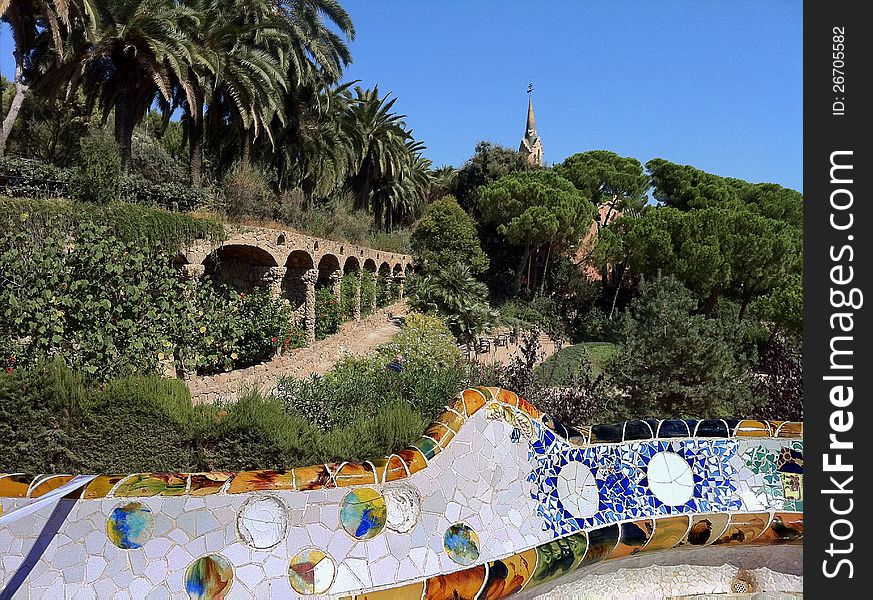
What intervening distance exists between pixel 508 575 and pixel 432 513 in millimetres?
470

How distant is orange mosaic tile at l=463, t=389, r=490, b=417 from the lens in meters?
3.04

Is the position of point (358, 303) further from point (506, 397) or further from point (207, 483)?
point (207, 483)

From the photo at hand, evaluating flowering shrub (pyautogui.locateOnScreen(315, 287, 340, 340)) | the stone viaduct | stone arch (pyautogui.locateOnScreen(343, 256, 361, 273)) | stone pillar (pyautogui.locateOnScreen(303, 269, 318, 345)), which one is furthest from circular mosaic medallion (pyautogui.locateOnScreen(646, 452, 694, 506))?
stone arch (pyautogui.locateOnScreen(343, 256, 361, 273))

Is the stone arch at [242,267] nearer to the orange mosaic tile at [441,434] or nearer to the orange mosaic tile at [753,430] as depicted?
the orange mosaic tile at [441,434]

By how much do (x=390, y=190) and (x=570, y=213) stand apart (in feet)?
36.6

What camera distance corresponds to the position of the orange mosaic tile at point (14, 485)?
7.84 ft

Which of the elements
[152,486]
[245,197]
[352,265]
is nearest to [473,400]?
[152,486]

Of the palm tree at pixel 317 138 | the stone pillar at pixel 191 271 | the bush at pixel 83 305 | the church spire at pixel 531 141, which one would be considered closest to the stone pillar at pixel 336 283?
the palm tree at pixel 317 138

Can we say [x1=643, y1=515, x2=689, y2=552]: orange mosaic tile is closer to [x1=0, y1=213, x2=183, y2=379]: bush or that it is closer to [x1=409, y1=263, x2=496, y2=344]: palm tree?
[x1=0, y1=213, x2=183, y2=379]: bush

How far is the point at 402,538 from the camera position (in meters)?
2.55

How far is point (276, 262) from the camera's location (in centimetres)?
1109

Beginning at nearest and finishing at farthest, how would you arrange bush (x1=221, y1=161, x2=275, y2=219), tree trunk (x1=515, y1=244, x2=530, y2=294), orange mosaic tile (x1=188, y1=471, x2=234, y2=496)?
orange mosaic tile (x1=188, y1=471, x2=234, y2=496), bush (x1=221, y1=161, x2=275, y2=219), tree trunk (x1=515, y1=244, x2=530, y2=294)

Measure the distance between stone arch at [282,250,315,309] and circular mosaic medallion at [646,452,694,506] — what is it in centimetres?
1062
